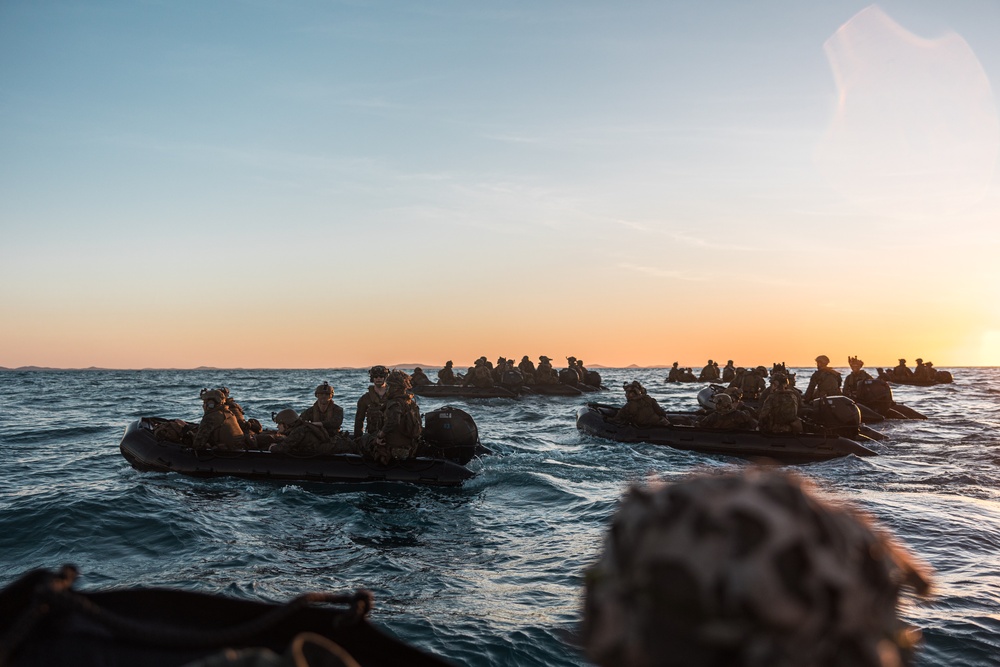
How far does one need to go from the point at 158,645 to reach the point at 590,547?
852 cm

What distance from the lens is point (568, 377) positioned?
5694cm

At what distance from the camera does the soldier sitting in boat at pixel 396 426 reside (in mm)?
14531

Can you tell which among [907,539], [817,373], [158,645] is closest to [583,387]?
[817,373]

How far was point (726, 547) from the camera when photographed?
1.48 metres

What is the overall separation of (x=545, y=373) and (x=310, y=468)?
42.0m

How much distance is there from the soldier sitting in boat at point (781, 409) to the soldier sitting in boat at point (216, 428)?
1565 centimetres

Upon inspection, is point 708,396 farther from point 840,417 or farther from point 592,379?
point 592,379

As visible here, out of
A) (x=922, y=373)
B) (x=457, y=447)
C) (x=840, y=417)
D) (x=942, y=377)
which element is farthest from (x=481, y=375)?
(x=942, y=377)

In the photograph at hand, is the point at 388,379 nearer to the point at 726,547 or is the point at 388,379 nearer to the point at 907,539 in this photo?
the point at 907,539

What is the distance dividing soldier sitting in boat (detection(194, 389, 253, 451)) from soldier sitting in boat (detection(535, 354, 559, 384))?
40957 mm

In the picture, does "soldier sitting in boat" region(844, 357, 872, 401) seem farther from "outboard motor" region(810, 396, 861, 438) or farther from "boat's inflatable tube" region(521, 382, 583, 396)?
"boat's inflatable tube" region(521, 382, 583, 396)

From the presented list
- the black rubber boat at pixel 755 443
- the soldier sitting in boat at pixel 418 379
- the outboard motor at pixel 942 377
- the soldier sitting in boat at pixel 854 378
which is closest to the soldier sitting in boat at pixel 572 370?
the soldier sitting in boat at pixel 418 379

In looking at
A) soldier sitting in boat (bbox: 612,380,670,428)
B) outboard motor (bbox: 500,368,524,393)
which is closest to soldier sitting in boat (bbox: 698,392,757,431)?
soldier sitting in boat (bbox: 612,380,670,428)

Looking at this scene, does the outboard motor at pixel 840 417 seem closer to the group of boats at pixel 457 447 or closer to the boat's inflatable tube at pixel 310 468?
the group of boats at pixel 457 447
